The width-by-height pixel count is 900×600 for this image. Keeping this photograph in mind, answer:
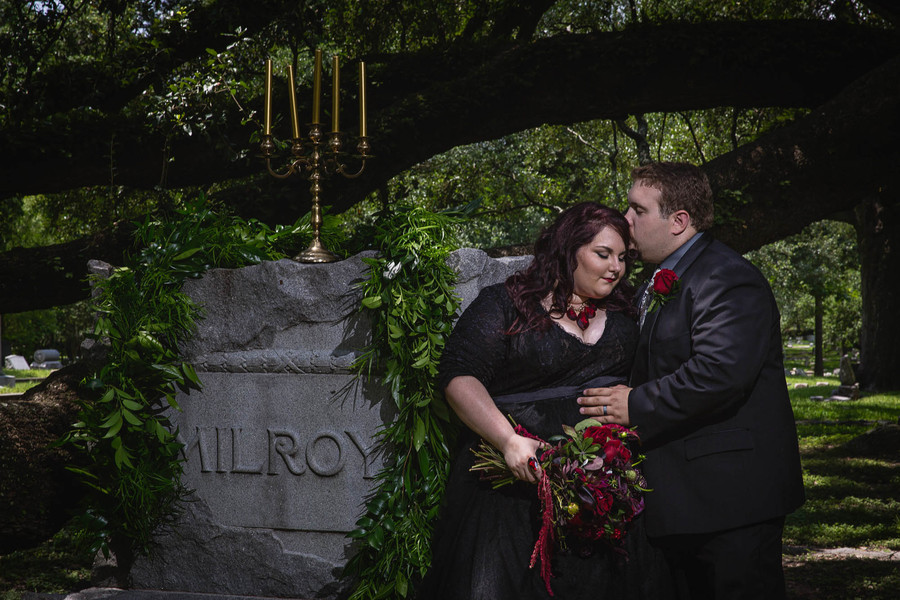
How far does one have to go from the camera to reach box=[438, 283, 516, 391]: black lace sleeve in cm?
279

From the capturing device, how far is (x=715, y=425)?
267 cm

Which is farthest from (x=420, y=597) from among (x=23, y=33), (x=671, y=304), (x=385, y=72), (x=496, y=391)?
(x=23, y=33)

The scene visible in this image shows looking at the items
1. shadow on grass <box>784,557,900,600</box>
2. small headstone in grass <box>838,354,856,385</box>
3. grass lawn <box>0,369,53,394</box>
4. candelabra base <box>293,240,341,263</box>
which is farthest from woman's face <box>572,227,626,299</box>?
grass lawn <box>0,369,53,394</box>

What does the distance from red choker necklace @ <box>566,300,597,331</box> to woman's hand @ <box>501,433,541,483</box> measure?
1.67 feet

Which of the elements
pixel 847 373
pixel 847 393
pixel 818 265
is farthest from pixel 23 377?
pixel 818 265

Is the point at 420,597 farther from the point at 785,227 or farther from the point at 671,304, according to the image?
the point at 785,227

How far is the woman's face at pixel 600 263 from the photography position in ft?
9.19

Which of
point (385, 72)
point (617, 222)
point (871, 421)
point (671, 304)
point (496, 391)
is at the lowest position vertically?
point (871, 421)

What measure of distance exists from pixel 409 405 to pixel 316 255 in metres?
0.91

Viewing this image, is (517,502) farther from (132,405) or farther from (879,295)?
(879,295)

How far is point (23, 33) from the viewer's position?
760cm

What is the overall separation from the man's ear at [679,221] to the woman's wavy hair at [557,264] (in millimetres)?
159

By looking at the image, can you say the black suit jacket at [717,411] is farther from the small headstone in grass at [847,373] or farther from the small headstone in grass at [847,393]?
the small headstone in grass at [847,373]

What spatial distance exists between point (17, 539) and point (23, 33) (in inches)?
192
